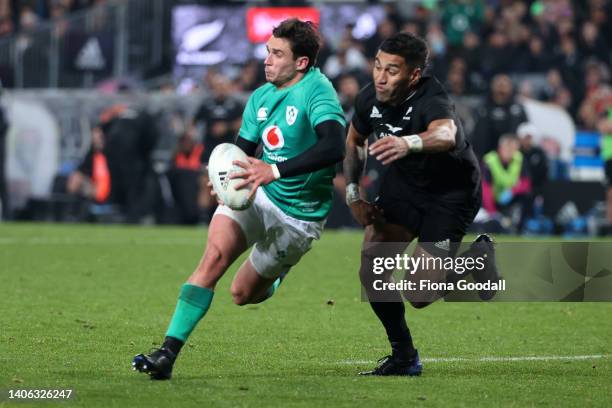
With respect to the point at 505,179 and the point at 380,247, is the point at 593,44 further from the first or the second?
the point at 380,247

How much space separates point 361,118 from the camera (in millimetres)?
8211

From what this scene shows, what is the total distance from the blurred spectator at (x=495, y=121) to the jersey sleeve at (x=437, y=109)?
43.9 feet

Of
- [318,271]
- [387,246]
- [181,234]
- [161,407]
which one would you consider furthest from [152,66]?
[161,407]

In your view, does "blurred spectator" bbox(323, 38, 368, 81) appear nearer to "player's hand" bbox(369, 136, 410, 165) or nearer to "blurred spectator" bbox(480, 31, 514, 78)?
"blurred spectator" bbox(480, 31, 514, 78)

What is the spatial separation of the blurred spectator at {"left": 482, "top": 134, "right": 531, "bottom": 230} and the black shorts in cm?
1291

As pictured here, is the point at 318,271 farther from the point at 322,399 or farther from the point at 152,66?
the point at 152,66

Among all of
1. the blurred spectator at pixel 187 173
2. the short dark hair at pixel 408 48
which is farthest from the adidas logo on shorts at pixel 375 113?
the blurred spectator at pixel 187 173

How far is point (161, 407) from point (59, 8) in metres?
23.6

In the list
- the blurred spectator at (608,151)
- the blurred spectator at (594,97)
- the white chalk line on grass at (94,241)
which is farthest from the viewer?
the blurred spectator at (594,97)

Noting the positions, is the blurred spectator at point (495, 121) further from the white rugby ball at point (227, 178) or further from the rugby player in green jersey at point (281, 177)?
the white rugby ball at point (227, 178)

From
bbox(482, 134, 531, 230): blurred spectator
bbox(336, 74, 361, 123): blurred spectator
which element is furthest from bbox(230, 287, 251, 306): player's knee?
bbox(482, 134, 531, 230): blurred spectator

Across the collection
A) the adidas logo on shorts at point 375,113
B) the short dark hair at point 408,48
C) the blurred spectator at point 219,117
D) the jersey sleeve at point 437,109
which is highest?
the short dark hair at point 408,48

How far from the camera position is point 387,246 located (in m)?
8.23

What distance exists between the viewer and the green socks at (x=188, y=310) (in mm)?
7387
